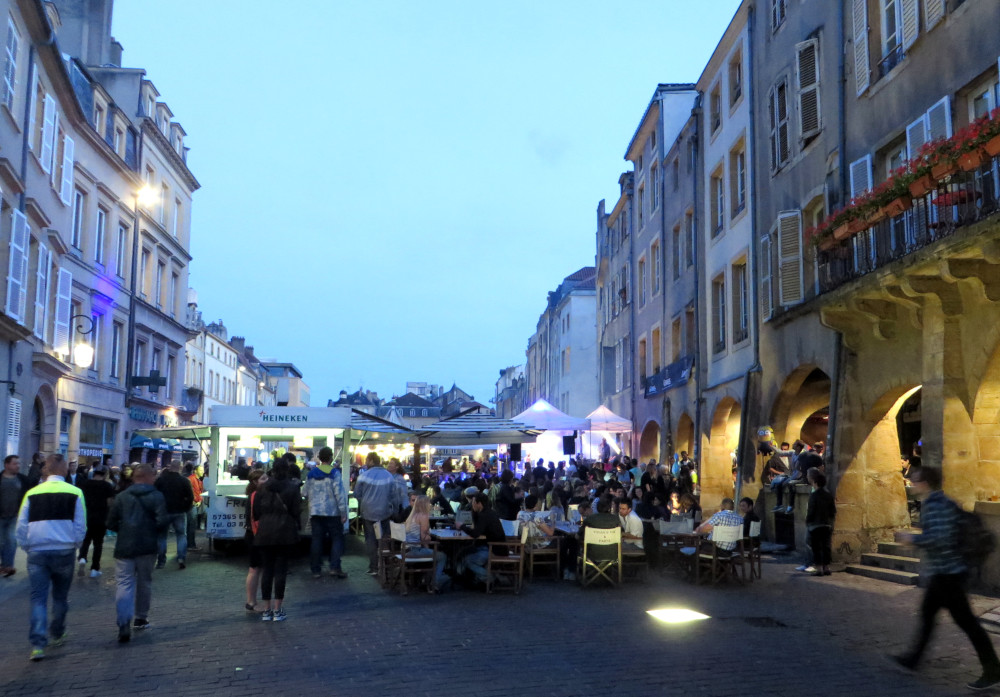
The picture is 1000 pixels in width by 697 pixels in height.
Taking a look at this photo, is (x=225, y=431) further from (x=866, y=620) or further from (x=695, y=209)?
(x=695, y=209)

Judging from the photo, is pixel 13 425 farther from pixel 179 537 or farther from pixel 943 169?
pixel 943 169

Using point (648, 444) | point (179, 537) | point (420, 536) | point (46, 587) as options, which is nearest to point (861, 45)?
point (420, 536)

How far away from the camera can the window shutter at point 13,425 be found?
1922cm

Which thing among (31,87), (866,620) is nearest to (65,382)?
(31,87)

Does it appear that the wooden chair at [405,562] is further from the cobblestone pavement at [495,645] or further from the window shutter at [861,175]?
the window shutter at [861,175]

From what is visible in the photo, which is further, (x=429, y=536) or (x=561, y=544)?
(x=561, y=544)

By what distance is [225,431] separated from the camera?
17469 mm

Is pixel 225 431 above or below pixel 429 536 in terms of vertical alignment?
above

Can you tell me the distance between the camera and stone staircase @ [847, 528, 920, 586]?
1298 cm

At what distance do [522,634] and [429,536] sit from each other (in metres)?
3.82

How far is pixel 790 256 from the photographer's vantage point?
1747cm

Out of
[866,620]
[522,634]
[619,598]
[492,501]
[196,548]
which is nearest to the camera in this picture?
[522,634]

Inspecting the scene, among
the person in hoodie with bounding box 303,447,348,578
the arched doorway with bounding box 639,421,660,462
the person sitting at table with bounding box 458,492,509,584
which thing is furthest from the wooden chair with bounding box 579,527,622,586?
the arched doorway with bounding box 639,421,660,462

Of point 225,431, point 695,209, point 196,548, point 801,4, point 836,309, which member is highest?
point 801,4
